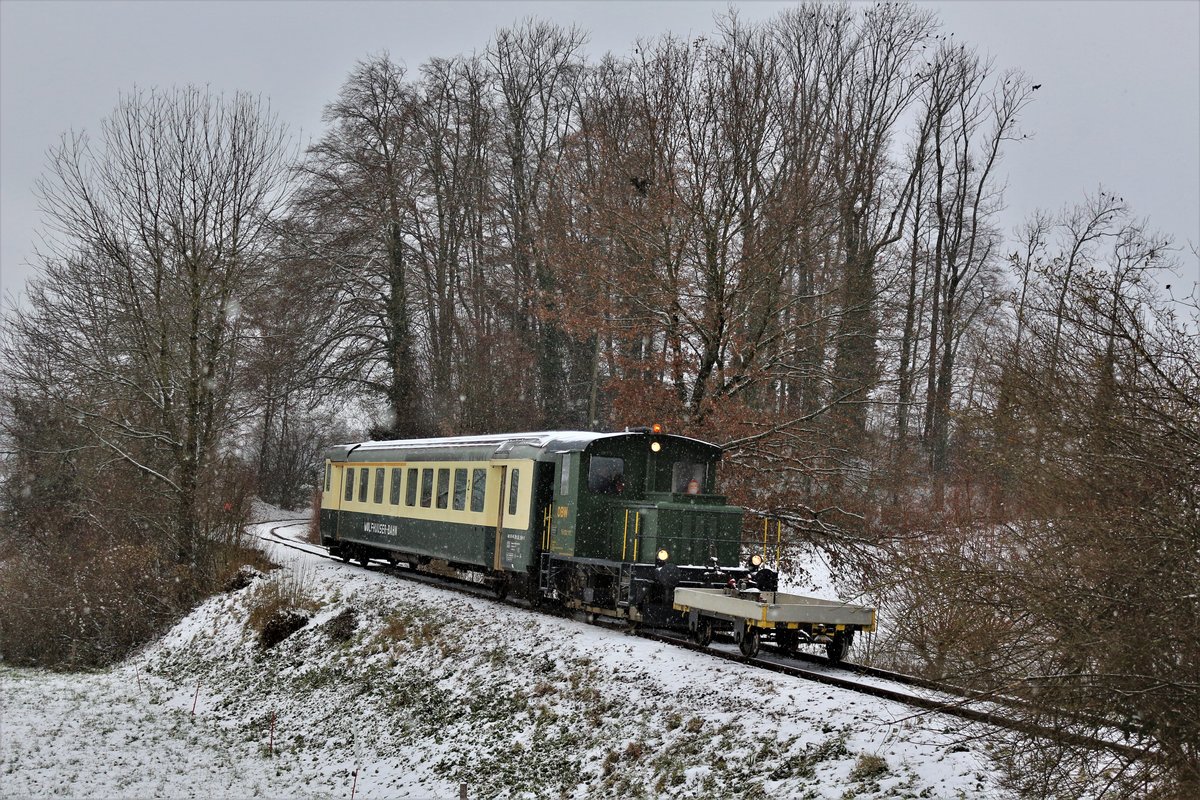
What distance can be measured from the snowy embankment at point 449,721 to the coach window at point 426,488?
1.65m

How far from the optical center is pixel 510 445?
17406mm

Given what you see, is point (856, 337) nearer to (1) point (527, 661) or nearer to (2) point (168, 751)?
(1) point (527, 661)

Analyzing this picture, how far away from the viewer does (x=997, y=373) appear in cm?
819

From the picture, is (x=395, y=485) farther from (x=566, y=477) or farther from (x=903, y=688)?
(x=903, y=688)

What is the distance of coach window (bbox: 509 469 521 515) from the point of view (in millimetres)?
16922

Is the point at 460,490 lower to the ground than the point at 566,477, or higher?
lower

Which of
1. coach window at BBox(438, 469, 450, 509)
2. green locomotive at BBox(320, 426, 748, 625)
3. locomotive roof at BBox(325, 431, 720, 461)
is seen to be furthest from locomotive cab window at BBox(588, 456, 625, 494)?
coach window at BBox(438, 469, 450, 509)

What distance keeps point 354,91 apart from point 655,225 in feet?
69.2

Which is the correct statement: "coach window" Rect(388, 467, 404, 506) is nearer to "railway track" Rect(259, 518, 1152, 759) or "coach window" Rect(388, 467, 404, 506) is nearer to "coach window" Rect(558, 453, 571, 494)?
"railway track" Rect(259, 518, 1152, 759)

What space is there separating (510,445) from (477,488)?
1295 mm

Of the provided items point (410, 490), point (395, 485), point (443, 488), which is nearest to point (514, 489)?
point (443, 488)

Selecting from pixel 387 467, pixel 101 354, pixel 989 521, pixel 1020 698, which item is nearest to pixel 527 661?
pixel 989 521

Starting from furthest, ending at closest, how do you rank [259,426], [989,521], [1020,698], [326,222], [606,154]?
[259,426], [326,222], [606,154], [989,521], [1020,698]

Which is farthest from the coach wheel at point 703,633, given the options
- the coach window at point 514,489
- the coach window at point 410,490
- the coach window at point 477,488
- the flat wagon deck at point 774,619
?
the coach window at point 410,490
